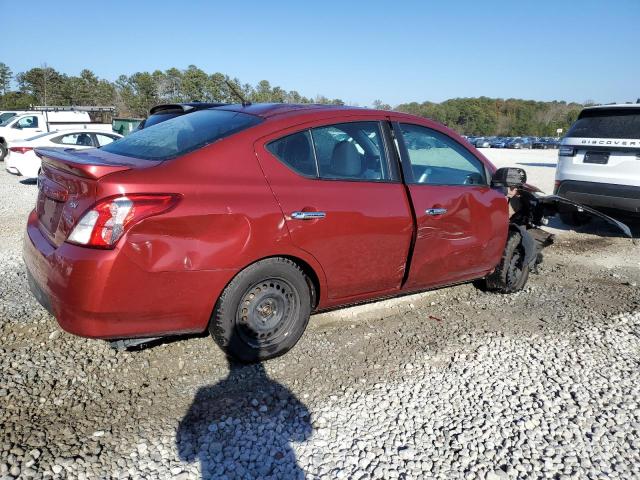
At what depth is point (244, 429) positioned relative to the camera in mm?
2525

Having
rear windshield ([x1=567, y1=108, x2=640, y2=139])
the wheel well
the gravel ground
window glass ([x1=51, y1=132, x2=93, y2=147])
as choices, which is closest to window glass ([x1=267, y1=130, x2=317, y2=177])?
the wheel well

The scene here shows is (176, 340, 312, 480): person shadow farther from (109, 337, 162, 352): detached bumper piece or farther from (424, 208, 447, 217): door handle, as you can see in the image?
(424, 208, 447, 217): door handle

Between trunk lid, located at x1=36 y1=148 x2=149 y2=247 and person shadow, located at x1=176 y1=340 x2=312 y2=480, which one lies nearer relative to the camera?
person shadow, located at x1=176 y1=340 x2=312 y2=480

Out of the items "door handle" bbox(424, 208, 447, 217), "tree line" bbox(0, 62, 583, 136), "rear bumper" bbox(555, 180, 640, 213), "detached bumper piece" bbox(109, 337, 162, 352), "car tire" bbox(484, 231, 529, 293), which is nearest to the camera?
"detached bumper piece" bbox(109, 337, 162, 352)

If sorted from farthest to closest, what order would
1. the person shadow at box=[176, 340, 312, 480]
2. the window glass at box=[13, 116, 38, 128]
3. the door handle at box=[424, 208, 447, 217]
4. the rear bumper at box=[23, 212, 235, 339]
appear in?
1. the window glass at box=[13, 116, 38, 128]
2. the door handle at box=[424, 208, 447, 217]
3. the rear bumper at box=[23, 212, 235, 339]
4. the person shadow at box=[176, 340, 312, 480]

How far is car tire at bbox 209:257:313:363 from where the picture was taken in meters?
2.87

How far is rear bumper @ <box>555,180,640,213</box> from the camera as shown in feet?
21.1

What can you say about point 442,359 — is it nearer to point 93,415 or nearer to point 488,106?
point 93,415

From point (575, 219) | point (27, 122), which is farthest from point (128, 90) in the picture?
point (575, 219)

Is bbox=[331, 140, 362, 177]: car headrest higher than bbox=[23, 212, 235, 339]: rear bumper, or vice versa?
bbox=[331, 140, 362, 177]: car headrest

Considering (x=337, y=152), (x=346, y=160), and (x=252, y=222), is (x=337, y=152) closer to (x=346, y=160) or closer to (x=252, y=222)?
(x=346, y=160)

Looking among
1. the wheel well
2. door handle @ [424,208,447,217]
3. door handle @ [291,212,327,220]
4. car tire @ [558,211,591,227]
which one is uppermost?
door handle @ [291,212,327,220]

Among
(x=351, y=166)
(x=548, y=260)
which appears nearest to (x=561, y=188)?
(x=548, y=260)

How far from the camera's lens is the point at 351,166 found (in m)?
3.36
